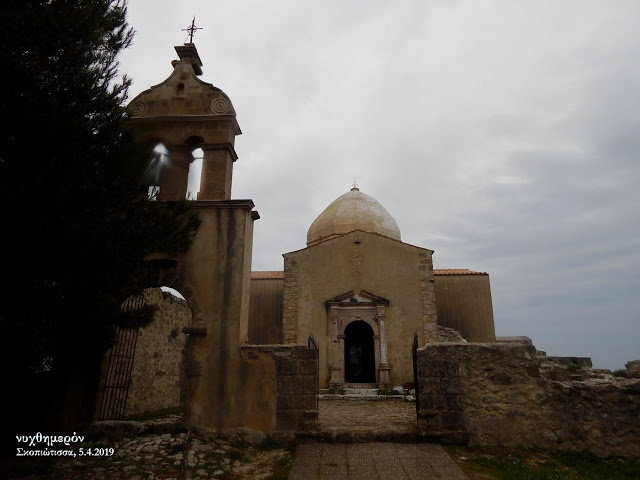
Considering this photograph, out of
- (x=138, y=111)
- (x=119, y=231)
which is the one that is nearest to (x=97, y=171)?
(x=119, y=231)

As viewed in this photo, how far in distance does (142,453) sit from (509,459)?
186 inches

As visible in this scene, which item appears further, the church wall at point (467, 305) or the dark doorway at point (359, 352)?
the church wall at point (467, 305)

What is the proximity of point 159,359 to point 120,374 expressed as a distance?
6.67 ft

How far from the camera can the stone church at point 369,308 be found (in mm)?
14641

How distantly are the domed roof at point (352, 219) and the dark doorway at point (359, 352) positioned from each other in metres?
4.88

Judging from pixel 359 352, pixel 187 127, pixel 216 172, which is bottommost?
pixel 359 352

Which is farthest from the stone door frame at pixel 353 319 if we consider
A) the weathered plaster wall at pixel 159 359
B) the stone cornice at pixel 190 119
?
the stone cornice at pixel 190 119

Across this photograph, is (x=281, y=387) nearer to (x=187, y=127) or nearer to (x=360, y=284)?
(x=187, y=127)

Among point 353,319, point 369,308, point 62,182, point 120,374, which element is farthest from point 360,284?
point 62,182

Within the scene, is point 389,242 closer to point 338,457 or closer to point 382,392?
point 382,392

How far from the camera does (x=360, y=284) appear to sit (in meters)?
15.5

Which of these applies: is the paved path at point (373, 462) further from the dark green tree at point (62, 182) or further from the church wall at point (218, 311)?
the dark green tree at point (62, 182)

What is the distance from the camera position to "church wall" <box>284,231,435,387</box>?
14.8 meters

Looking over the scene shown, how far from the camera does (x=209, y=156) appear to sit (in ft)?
24.3
